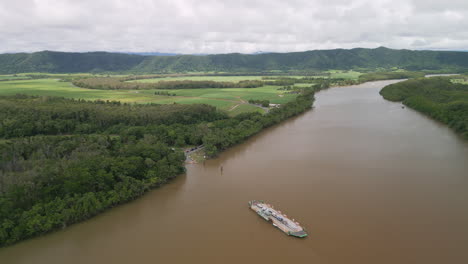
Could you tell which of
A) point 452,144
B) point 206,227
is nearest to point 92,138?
point 206,227

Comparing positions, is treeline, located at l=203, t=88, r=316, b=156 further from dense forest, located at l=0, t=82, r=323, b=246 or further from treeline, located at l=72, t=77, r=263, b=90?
treeline, located at l=72, t=77, r=263, b=90

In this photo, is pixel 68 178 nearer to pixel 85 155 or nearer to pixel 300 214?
pixel 85 155

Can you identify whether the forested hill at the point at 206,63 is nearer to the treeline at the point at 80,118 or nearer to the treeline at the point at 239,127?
the treeline at the point at 239,127

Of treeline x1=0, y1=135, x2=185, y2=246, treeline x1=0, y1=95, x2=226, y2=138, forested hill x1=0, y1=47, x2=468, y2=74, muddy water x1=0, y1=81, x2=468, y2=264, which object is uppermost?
forested hill x1=0, y1=47, x2=468, y2=74

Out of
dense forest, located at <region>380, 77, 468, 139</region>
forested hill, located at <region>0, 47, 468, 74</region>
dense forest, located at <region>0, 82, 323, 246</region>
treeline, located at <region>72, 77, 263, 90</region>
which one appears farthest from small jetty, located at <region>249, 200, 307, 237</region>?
forested hill, located at <region>0, 47, 468, 74</region>

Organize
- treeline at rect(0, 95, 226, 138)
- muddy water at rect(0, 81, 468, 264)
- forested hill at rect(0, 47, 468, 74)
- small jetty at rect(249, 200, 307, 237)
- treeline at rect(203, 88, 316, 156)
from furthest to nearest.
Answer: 1. forested hill at rect(0, 47, 468, 74)
2. treeline at rect(0, 95, 226, 138)
3. treeline at rect(203, 88, 316, 156)
4. small jetty at rect(249, 200, 307, 237)
5. muddy water at rect(0, 81, 468, 264)

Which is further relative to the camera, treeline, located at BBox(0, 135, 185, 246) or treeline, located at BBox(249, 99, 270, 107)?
treeline, located at BBox(249, 99, 270, 107)

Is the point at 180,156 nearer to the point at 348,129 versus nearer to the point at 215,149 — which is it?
the point at 215,149

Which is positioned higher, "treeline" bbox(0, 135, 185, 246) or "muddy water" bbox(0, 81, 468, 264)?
"treeline" bbox(0, 135, 185, 246)
